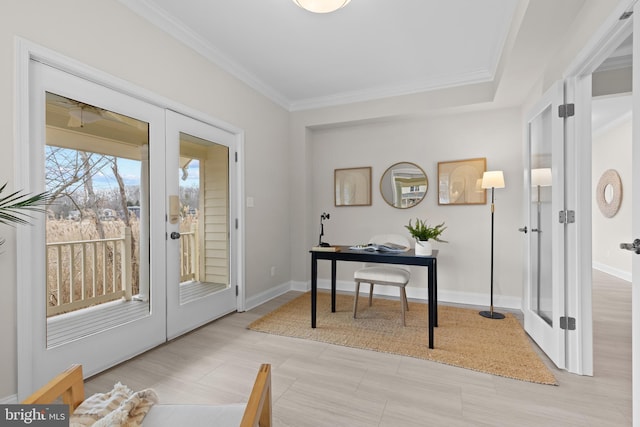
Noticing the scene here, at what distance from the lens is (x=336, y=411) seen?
5.57ft

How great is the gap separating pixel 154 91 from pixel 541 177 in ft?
10.6

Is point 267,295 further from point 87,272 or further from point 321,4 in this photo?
point 321,4

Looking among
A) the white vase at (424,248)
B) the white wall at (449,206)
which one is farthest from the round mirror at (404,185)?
the white vase at (424,248)

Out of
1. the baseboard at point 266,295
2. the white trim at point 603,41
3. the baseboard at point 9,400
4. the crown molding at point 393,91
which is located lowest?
the baseboard at point 266,295

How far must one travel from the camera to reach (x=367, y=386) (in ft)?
6.36

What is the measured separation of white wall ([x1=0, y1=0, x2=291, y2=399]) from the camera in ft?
5.26

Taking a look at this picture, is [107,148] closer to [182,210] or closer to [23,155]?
[23,155]

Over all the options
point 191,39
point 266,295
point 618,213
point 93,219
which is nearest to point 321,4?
point 191,39

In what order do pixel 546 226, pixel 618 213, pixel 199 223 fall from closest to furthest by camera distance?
pixel 546 226 → pixel 199 223 → pixel 618 213

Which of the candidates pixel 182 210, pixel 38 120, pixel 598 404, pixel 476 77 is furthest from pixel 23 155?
pixel 476 77

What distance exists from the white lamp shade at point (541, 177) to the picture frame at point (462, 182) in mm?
907

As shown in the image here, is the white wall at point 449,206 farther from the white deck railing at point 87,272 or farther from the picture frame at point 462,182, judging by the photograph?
the white deck railing at point 87,272

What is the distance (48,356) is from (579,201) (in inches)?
135

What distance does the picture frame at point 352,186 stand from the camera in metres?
4.18
